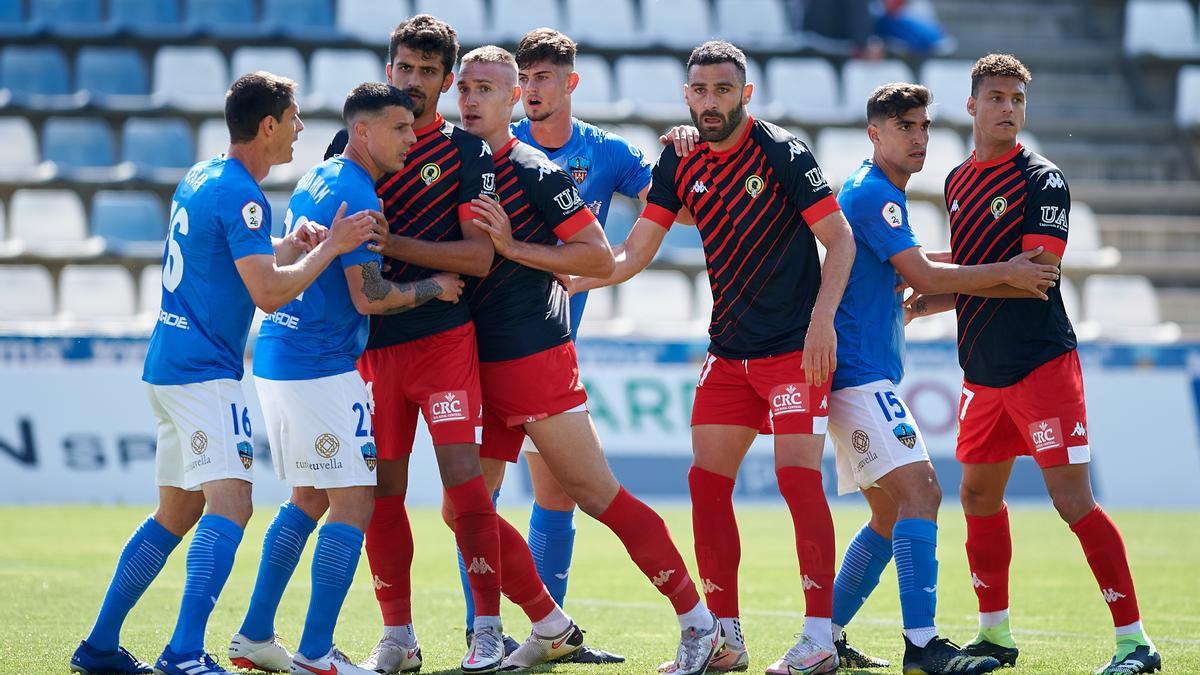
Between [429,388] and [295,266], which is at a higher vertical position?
[295,266]

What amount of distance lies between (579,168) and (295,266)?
2182 millimetres

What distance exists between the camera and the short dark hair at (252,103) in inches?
Result: 233

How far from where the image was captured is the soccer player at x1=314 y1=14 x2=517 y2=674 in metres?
6.24

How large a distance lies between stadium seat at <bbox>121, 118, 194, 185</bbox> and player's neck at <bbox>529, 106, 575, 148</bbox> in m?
11.5

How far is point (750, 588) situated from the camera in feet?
31.1

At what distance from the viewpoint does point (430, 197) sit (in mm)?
6332

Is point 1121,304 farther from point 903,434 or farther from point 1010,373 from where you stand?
point 903,434

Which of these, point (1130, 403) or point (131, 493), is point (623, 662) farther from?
point (1130, 403)

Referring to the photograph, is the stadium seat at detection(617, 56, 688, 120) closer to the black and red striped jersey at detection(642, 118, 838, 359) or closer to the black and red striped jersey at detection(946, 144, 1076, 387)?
Result: the black and red striped jersey at detection(946, 144, 1076, 387)

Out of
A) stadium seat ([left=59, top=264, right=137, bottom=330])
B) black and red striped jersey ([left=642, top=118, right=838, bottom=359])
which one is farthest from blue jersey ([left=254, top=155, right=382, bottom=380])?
stadium seat ([left=59, top=264, right=137, bottom=330])

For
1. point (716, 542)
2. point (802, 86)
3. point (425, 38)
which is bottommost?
point (716, 542)

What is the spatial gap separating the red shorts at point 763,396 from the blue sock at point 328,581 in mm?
1632

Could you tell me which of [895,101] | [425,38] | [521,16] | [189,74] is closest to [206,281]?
[425,38]

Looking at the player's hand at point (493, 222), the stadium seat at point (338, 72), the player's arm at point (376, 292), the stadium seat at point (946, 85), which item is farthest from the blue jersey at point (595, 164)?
the stadium seat at point (946, 85)
